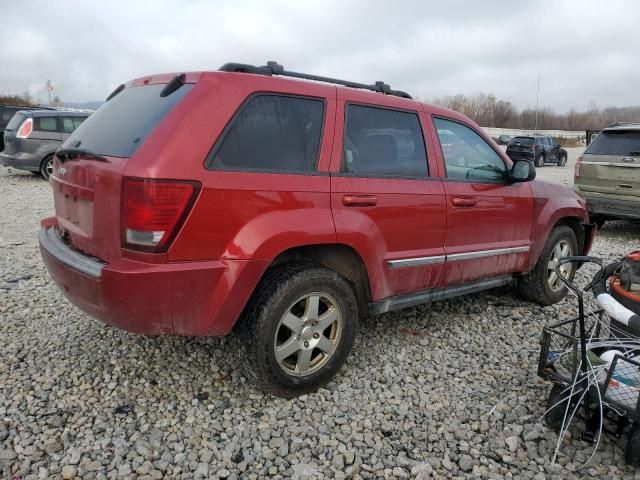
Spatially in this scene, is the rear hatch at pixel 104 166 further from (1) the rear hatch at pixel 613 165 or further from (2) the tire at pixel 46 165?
(2) the tire at pixel 46 165

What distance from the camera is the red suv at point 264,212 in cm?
238

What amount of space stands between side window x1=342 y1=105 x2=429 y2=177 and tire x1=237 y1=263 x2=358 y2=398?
72cm

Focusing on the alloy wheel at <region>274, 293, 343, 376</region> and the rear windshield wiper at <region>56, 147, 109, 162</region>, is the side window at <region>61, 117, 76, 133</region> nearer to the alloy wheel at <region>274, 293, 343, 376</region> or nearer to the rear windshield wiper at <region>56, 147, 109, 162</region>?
the rear windshield wiper at <region>56, 147, 109, 162</region>

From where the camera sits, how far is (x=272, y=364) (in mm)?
2744

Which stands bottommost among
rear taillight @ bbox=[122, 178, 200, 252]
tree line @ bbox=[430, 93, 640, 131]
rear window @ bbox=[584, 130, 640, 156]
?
rear taillight @ bbox=[122, 178, 200, 252]

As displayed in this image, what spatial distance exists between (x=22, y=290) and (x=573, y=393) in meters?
4.44

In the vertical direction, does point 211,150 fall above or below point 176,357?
above

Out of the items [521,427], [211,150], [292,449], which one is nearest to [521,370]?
[521,427]

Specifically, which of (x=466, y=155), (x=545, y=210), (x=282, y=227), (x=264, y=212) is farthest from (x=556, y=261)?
(x=264, y=212)

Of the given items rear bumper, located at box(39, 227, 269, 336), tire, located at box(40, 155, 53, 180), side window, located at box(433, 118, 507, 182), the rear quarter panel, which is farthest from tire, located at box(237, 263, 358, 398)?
tire, located at box(40, 155, 53, 180)

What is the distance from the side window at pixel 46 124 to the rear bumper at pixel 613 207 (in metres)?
11.0

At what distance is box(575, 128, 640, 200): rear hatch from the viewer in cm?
716

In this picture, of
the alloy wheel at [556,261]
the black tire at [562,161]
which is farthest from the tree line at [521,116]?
the alloy wheel at [556,261]

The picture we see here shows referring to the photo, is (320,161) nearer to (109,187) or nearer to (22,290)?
(109,187)
